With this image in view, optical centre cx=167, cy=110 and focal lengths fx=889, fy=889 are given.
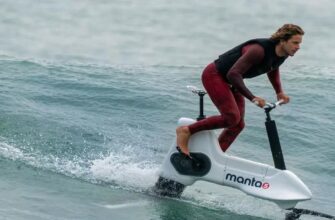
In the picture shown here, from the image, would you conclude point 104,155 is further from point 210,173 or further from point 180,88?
point 180,88

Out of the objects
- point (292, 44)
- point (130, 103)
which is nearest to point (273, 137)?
point (292, 44)

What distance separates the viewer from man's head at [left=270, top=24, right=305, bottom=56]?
27.8ft

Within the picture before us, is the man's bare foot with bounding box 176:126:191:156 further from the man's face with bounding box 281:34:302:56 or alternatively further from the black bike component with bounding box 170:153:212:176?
the man's face with bounding box 281:34:302:56

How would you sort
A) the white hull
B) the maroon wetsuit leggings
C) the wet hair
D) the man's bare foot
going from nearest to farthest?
the wet hair, the white hull, the maroon wetsuit leggings, the man's bare foot

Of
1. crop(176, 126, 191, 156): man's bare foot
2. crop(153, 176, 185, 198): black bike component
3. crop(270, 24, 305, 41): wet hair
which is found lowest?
crop(153, 176, 185, 198): black bike component

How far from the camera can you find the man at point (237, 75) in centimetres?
848

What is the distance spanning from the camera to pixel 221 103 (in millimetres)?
8789

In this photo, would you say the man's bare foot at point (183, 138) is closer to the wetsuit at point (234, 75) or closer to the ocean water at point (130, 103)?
the wetsuit at point (234, 75)

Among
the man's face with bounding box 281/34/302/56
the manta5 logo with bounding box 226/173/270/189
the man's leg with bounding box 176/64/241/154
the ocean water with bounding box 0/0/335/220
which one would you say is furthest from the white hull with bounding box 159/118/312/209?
the man's face with bounding box 281/34/302/56

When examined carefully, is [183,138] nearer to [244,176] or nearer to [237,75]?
[244,176]

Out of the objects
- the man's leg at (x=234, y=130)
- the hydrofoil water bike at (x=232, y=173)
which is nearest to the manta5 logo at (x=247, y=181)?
the hydrofoil water bike at (x=232, y=173)

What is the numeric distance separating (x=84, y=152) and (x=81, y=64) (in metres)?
6.09

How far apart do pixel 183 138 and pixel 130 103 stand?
471 centimetres

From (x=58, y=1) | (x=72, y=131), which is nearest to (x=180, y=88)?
(x=72, y=131)
